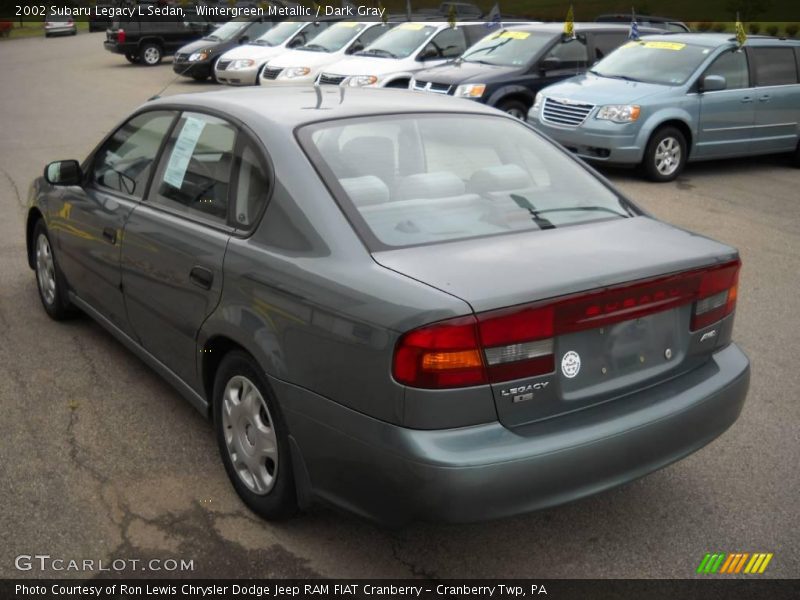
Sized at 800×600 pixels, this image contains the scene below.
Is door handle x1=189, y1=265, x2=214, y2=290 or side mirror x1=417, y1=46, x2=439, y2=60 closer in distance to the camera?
door handle x1=189, y1=265, x2=214, y2=290

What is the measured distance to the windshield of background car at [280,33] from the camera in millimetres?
21156

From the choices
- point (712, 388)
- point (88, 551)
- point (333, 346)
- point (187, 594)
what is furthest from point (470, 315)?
point (88, 551)

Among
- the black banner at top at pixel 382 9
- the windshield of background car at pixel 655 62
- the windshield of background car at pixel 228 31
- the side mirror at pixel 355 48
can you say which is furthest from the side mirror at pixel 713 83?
the windshield of background car at pixel 228 31

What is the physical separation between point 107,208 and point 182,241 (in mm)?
973

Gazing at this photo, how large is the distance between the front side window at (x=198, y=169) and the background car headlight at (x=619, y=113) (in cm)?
738

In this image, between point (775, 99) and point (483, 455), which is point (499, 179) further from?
point (775, 99)

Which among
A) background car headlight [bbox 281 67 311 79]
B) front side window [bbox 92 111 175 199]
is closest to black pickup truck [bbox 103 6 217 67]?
background car headlight [bbox 281 67 311 79]

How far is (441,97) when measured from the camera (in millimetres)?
4414

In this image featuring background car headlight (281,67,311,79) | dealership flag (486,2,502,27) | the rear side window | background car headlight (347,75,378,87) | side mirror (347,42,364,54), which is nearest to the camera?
the rear side window

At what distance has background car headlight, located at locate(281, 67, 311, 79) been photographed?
17.9 meters

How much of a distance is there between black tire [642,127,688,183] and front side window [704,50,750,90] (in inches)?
40.0

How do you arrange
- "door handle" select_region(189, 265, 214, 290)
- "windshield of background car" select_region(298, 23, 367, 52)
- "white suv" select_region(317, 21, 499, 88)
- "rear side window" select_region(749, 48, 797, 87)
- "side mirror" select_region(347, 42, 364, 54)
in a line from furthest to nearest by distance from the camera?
"windshield of background car" select_region(298, 23, 367, 52) < "side mirror" select_region(347, 42, 364, 54) < "white suv" select_region(317, 21, 499, 88) < "rear side window" select_region(749, 48, 797, 87) < "door handle" select_region(189, 265, 214, 290)

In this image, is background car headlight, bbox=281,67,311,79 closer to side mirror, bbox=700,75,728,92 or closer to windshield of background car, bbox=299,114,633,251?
side mirror, bbox=700,75,728,92

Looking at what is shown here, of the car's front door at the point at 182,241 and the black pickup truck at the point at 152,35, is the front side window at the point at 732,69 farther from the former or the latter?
the black pickup truck at the point at 152,35
